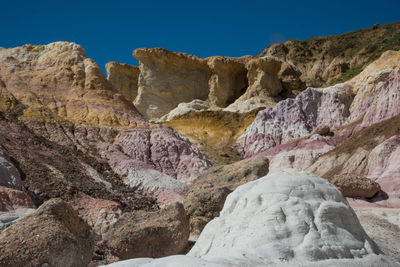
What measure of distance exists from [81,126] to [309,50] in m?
65.1

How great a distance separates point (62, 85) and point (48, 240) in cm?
1746

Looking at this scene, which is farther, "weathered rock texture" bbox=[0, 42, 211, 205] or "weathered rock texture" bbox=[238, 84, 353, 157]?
"weathered rock texture" bbox=[238, 84, 353, 157]

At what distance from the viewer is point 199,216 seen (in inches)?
387

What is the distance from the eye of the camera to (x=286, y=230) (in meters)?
4.96

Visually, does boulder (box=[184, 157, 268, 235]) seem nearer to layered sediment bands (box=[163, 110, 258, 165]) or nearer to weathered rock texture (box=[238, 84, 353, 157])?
weathered rock texture (box=[238, 84, 353, 157])

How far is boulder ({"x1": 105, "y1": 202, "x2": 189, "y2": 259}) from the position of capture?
24.7 ft

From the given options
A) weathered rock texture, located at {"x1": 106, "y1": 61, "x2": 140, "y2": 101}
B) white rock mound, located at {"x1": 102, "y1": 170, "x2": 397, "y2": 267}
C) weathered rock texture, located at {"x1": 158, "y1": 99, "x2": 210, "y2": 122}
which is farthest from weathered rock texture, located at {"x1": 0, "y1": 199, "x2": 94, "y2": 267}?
weathered rock texture, located at {"x1": 106, "y1": 61, "x2": 140, "y2": 101}

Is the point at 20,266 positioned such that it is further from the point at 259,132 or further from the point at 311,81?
the point at 311,81

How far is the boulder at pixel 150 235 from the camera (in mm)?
7543

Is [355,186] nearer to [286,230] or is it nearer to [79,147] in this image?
[286,230]

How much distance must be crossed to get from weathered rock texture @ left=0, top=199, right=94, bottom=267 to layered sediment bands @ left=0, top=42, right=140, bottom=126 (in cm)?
1321

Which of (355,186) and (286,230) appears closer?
(286,230)

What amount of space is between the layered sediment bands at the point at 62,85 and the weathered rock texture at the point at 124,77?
35332mm

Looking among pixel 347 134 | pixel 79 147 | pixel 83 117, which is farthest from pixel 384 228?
pixel 347 134
